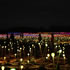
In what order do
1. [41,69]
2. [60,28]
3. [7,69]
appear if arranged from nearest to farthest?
[41,69] < [7,69] < [60,28]

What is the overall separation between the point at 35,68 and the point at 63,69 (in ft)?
3.32

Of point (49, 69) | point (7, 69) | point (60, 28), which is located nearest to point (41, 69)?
point (49, 69)

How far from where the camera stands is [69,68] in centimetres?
645

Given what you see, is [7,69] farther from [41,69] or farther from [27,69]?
[41,69]

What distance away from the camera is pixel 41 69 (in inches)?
220

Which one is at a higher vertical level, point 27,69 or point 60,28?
point 60,28

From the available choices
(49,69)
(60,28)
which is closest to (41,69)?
(49,69)

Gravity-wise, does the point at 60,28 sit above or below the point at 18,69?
above

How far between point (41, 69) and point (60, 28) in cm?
2616

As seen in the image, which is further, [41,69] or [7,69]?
[7,69]

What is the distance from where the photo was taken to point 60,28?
3131 centimetres

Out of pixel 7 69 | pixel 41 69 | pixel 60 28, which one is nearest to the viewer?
pixel 41 69

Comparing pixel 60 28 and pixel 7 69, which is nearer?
pixel 7 69

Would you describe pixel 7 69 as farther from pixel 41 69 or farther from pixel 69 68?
pixel 69 68
